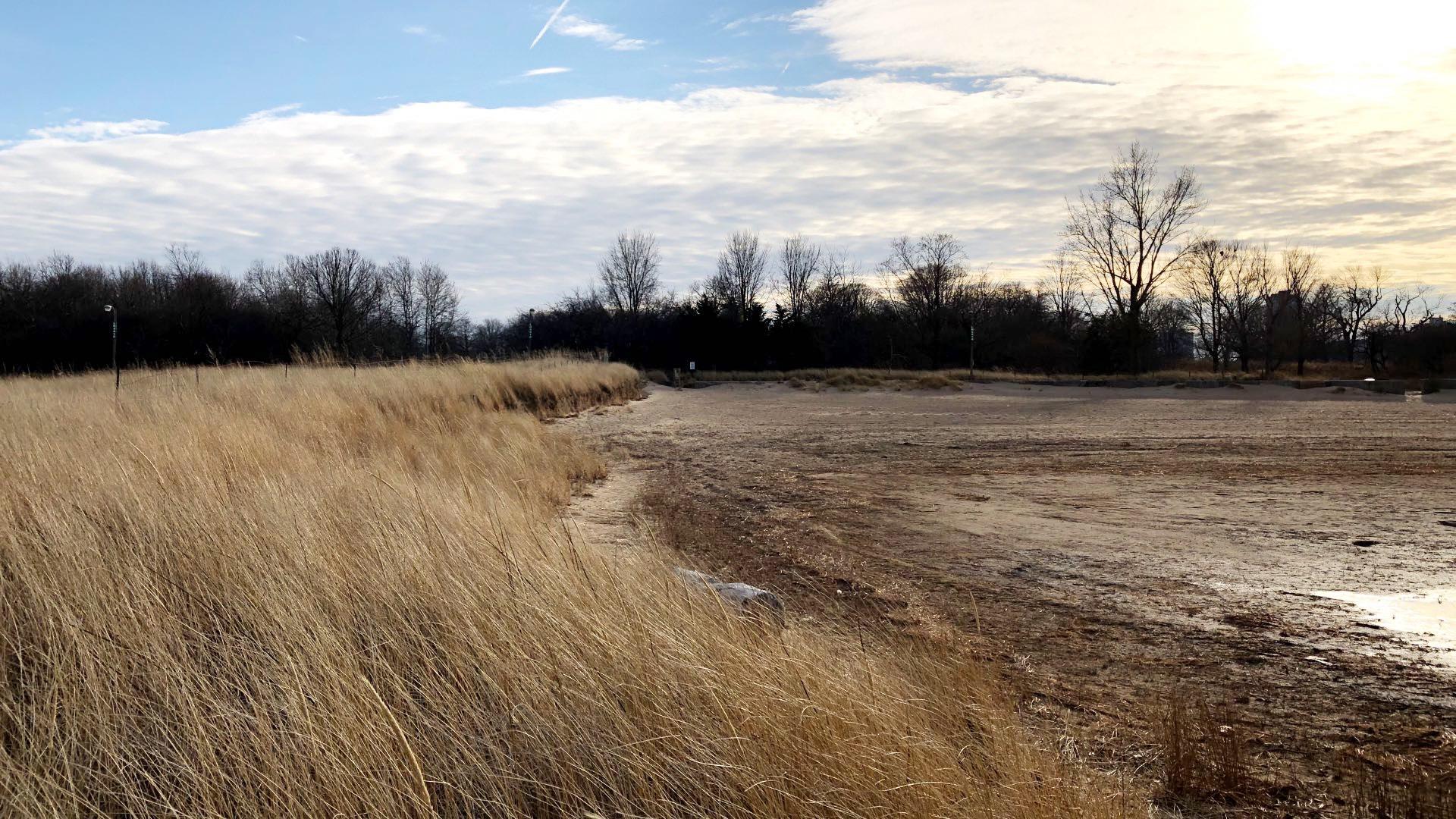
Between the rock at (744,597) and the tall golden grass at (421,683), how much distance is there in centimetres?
22

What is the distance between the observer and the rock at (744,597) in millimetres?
4707

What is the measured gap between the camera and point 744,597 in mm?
5180

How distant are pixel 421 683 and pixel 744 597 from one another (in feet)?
7.07

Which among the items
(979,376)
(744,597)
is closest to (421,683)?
(744,597)

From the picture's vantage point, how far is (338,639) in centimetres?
358

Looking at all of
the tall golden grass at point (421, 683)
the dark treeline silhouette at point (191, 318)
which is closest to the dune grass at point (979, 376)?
the dark treeline silhouette at point (191, 318)

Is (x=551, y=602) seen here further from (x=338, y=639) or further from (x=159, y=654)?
(x=159, y=654)

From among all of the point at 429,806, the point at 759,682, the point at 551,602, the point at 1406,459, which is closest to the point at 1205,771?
the point at 759,682

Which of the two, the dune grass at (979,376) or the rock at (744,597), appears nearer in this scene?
the rock at (744,597)

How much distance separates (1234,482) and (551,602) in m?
10.2

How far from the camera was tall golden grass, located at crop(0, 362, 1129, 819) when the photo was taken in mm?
2725

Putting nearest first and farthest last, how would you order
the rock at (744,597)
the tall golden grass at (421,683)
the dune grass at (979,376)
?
the tall golden grass at (421,683)
the rock at (744,597)
the dune grass at (979,376)

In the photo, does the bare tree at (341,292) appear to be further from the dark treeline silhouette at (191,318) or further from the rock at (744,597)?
the rock at (744,597)

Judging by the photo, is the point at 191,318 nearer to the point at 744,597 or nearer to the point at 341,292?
the point at 341,292
